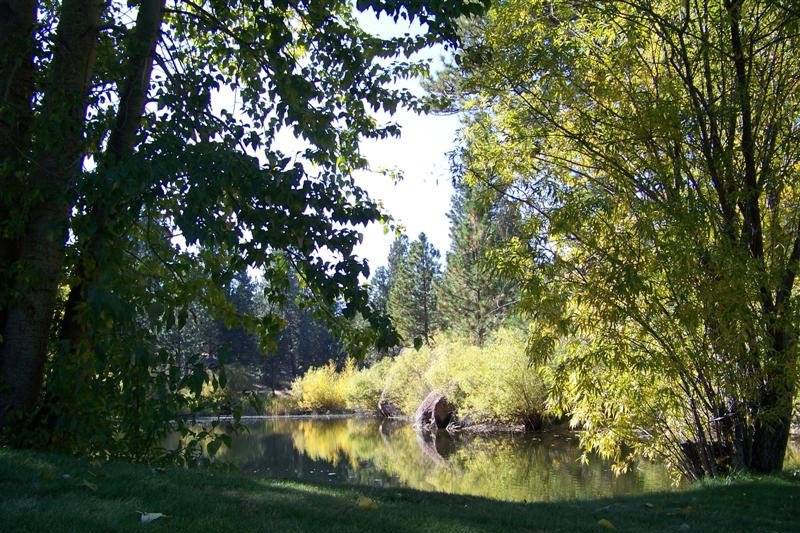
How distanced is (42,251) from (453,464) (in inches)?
651

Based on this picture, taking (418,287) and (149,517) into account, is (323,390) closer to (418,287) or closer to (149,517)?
(418,287)

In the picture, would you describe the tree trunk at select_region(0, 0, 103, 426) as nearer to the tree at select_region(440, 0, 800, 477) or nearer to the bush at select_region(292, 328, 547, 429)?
the tree at select_region(440, 0, 800, 477)

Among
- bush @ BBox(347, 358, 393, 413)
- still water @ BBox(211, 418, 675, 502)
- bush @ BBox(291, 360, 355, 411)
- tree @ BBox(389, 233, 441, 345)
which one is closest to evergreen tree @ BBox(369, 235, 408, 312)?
tree @ BBox(389, 233, 441, 345)

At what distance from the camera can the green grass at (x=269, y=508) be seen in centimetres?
355

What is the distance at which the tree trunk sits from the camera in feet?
16.9

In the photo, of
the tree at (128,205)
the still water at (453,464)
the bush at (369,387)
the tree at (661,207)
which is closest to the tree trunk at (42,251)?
the tree at (128,205)

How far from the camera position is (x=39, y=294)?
211 inches

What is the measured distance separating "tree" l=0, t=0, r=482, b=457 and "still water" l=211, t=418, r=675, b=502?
448 cm

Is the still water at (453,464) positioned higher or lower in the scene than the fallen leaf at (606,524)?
lower

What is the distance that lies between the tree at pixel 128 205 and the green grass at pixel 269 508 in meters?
0.63

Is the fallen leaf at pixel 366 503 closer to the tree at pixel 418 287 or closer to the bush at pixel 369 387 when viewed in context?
the bush at pixel 369 387

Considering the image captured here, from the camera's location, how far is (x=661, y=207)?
25.7ft

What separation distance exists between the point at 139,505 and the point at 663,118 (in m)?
6.77

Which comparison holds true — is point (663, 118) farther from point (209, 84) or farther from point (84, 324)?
point (84, 324)
